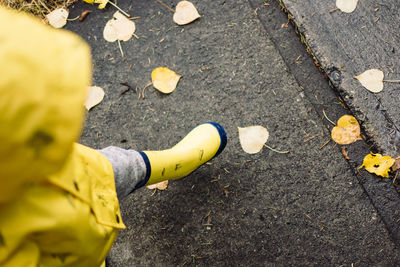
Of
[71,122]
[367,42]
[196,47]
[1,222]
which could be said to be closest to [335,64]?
[367,42]

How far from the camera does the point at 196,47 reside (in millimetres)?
1753

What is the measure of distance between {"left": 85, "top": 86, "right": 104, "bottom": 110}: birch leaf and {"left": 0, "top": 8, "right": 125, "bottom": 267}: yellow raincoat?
0.95 meters

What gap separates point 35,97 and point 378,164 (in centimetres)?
141

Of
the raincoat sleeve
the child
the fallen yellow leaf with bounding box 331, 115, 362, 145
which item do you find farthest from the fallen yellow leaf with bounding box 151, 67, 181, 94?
the raincoat sleeve

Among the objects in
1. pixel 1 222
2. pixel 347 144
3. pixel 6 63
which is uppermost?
pixel 6 63

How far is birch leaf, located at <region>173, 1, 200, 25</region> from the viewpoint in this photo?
1.78 meters

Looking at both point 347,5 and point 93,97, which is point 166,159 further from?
point 347,5

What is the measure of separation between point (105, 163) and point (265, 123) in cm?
83

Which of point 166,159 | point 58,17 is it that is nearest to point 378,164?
point 166,159

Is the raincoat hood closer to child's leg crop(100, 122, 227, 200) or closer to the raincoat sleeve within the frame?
the raincoat sleeve

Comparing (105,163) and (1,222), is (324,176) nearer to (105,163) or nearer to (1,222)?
(105,163)

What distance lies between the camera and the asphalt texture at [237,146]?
4.84 feet

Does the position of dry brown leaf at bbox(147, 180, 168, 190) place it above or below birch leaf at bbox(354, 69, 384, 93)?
below

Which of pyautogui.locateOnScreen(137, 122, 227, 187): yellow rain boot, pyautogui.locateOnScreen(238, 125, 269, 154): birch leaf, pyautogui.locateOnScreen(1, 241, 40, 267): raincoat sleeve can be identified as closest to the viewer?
pyautogui.locateOnScreen(1, 241, 40, 267): raincoat sleeve
